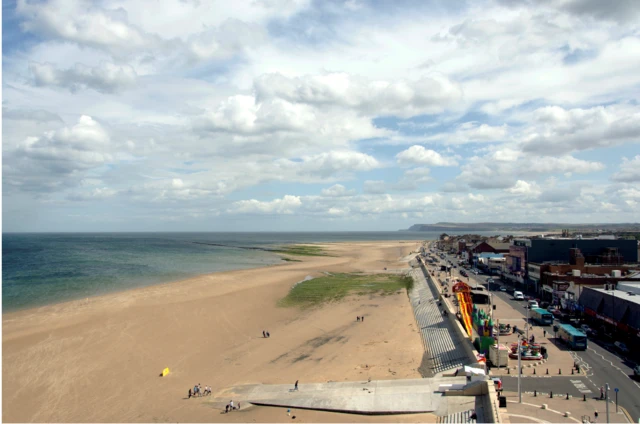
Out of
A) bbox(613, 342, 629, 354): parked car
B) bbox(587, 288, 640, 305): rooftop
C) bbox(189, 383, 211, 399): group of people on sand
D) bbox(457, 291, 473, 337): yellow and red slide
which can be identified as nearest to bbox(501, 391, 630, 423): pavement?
bbox(457, 291, 473, 337): yellow and red slide

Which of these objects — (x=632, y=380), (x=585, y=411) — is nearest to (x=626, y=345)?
(x=632, y=380)

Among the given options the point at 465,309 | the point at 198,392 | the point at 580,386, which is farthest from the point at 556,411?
the point at 198,392

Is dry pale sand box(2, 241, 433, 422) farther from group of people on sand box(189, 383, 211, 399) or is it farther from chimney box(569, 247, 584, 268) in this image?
chimney box(569, 247, 584, 268)

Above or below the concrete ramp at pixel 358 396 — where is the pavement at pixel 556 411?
above

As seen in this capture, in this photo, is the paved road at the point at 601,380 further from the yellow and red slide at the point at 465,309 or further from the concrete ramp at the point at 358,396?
the yellow and red slide at the point at 465,309

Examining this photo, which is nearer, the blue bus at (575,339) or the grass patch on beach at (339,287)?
the blue bus at (575,339)

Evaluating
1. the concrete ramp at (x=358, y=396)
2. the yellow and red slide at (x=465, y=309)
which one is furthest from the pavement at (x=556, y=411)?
the yellow and red slide at (x=465, y=309)

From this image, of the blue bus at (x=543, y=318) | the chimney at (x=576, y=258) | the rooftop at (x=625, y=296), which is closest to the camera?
the rooftop at (x=625, y=296)

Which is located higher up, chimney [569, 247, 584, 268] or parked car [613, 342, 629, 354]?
chimney [569, 247, 584, 268]
